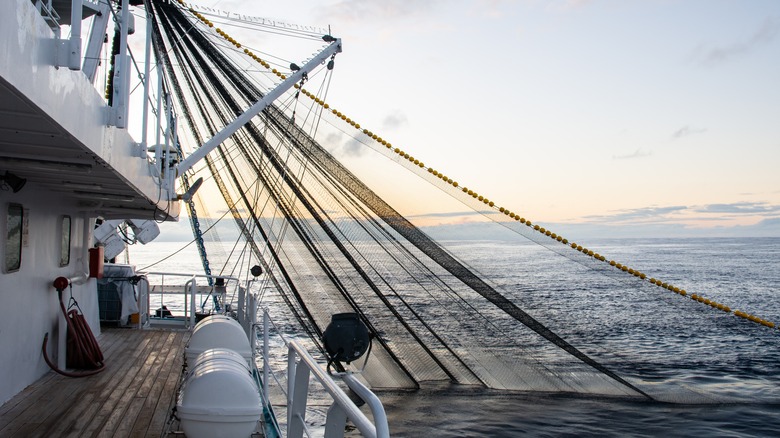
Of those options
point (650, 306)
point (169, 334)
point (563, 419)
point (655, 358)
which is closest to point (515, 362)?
point (563, 419)

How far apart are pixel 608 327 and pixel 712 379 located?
7.86 meters

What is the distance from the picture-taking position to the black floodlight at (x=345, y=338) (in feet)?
16.5

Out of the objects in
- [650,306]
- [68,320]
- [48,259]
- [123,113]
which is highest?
[123,113]

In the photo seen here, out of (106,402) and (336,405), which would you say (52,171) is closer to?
(106,402)

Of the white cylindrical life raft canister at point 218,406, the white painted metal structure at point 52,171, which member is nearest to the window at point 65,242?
the white painted metal structure at point 52,171

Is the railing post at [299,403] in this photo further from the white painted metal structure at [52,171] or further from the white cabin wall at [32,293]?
the white cabin wall at [32,293]

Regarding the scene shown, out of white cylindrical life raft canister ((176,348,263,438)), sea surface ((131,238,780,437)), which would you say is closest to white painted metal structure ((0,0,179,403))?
white cylindrical life raft canister ((176,348,263,438))

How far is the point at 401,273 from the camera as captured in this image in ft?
38.9

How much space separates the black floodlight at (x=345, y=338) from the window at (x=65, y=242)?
643 centimetres

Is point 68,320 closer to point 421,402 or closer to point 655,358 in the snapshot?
point 421,402

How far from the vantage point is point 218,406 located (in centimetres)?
547

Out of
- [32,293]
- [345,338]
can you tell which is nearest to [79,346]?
[32,293]

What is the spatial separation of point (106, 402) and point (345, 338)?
160 inches

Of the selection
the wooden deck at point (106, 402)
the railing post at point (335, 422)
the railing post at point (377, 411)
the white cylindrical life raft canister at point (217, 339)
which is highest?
the railing post at point (377, 411)
